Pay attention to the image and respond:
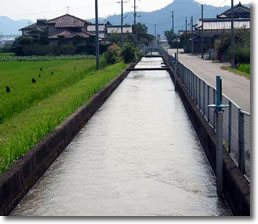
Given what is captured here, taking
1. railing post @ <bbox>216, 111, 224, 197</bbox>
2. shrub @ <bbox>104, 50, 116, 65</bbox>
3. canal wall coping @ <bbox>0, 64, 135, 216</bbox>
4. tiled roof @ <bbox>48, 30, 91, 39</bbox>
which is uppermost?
tiled roof @ <bbox>48, 30, 91, 39</bbox>

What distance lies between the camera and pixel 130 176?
42.9ft

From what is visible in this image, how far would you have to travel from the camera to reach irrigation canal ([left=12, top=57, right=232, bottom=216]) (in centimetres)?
1059

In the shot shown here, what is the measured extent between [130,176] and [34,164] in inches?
81.7

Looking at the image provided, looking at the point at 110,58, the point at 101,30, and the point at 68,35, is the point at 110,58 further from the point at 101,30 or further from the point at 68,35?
the point at 101,30

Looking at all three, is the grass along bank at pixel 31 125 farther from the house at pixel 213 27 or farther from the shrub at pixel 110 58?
the house at pixel 213 27

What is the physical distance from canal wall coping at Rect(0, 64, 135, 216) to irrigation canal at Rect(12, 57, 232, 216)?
188mm

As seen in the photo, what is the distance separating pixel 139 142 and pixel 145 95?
612 inches

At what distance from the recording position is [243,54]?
53562 mm

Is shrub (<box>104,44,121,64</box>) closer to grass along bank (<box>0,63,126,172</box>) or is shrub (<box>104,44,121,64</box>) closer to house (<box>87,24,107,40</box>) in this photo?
grass along bank (<box>0,63,126,172</box>)

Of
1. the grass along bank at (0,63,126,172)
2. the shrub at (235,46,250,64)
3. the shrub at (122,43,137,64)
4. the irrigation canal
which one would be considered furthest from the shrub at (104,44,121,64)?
the irrigation canal

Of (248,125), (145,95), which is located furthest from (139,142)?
(145,95)

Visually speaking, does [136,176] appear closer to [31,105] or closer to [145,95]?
[31,105]

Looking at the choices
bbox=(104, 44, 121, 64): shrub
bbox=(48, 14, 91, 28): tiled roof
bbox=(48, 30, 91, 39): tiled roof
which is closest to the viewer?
bbox=(104, 44, 121, 64): shrub

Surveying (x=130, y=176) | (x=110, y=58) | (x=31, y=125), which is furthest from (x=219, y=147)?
(x=110, y=58)
